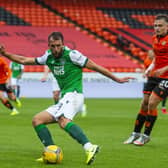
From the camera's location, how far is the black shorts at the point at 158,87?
9.75m

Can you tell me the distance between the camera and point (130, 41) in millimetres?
34062

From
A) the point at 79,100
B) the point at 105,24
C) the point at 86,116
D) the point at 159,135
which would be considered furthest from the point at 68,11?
the point at 79,100

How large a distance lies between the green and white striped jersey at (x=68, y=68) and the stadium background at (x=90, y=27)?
20118 millimetres

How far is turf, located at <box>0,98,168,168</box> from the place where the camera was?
781cm

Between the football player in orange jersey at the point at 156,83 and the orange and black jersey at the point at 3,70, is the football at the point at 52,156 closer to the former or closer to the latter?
the football player in orange jersey at the point at 156,83

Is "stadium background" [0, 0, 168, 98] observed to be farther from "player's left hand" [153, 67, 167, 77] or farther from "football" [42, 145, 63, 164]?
"football" [42, 145, 63, 164]

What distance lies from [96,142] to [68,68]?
2.73 meters

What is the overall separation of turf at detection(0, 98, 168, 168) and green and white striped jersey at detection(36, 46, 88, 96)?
0.98 meters

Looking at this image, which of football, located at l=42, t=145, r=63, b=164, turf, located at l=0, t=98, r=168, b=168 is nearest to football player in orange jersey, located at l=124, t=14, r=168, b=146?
turf, located at l=0, t=98, r=168, b=168

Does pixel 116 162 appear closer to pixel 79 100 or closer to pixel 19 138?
pixel 79 100

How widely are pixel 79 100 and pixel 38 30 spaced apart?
25403 millimetres

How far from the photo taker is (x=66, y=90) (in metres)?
7.96

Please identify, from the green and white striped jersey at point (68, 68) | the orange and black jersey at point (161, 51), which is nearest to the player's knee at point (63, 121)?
the green and white striped jersey at point (68, 68)

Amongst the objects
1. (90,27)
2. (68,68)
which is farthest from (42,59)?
(90,27)
